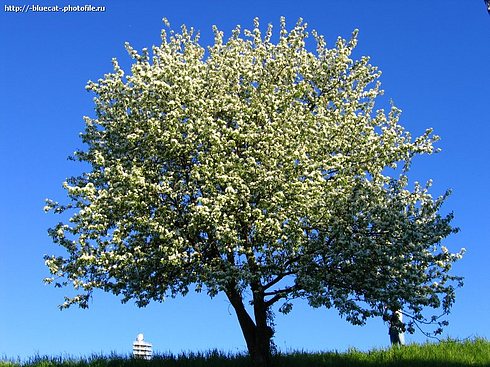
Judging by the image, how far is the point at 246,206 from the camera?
67.6 ft

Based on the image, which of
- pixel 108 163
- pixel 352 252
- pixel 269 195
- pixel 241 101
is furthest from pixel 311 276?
pixel 108 163

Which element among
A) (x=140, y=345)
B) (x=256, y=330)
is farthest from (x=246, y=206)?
(x=140, y=345)

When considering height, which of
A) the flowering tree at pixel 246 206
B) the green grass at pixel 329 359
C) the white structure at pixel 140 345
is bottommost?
the green grass at pixel 329 359

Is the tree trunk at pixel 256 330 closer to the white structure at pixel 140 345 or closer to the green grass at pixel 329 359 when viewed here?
the green grass at pixel 329 359

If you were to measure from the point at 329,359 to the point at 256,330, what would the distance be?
12.3 ft

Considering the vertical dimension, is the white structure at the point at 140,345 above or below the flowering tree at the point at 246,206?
below

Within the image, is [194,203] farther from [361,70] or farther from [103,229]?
[361,70]

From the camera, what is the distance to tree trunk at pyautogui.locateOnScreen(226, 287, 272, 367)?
23219 mm

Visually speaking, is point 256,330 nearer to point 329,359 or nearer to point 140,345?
point 329,359

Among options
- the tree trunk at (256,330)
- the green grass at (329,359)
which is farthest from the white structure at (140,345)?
the tree trunk at (256,330)

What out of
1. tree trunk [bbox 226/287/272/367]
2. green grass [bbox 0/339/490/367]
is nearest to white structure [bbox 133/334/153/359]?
green grass [bbox 0/339/490/367]

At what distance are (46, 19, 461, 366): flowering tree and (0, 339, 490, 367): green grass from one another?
2318 mm

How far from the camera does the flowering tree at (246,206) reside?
20859 mm

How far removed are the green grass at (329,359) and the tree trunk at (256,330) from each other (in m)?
1.15
